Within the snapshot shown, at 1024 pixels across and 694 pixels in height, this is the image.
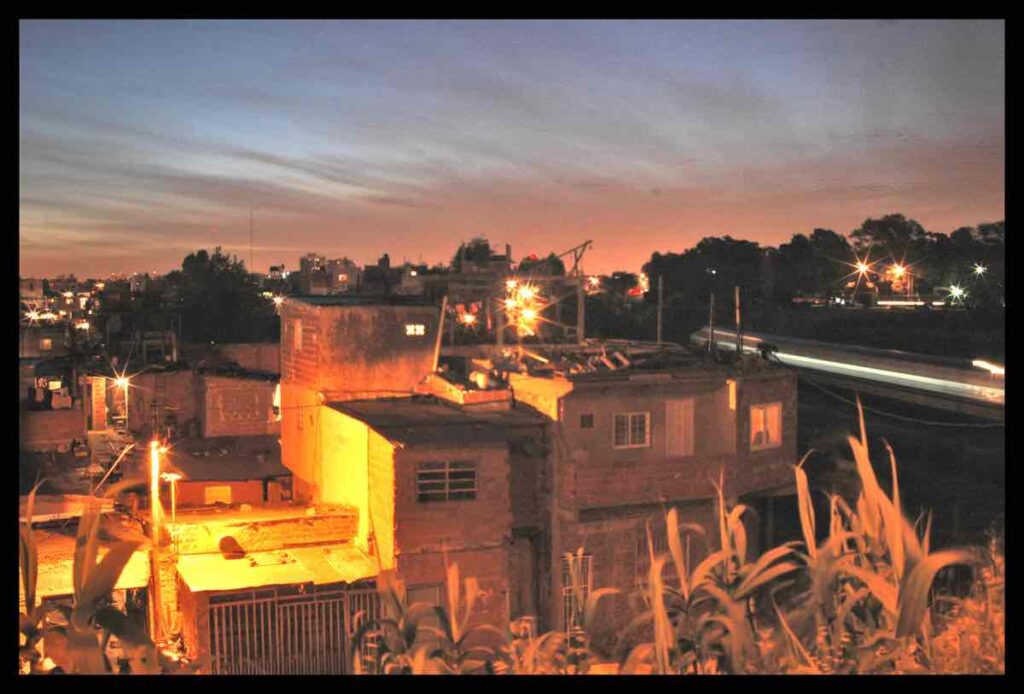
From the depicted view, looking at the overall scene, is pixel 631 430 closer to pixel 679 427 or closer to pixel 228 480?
pixel 679 427

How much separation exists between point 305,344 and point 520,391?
→ 275cm

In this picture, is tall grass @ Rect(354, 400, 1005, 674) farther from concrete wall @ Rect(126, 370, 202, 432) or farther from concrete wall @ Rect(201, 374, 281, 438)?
concrete wall @ Rect(126, 370, 202, 432)

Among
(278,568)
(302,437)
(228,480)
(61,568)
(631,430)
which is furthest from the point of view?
(302,437)

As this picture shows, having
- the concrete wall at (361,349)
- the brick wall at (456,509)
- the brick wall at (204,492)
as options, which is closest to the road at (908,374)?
the concrete wall at (361,349)

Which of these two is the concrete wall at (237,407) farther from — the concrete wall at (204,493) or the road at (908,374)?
the road at (908,374)

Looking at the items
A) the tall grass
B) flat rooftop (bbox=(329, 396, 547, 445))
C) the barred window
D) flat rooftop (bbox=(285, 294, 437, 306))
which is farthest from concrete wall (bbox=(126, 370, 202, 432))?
the tall grass

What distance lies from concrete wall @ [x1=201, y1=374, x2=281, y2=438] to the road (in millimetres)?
6784

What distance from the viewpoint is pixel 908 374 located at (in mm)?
14938

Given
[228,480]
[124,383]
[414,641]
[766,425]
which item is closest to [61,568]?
[228,480]

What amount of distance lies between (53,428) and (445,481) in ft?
29.8

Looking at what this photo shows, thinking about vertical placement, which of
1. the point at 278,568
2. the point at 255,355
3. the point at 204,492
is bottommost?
the point at 278,568

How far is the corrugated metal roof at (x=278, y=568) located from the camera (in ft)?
27.6

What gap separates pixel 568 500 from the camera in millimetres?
10141

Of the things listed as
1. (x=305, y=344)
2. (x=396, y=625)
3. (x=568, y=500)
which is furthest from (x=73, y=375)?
(x=396, y=625)
